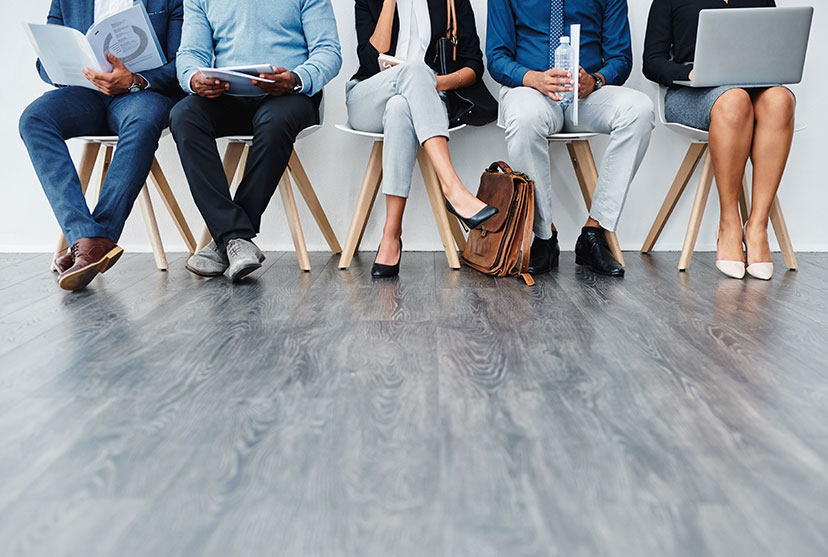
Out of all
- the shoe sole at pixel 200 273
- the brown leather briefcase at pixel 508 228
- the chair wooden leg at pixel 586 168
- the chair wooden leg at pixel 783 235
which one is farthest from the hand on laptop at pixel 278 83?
the chair wooden leg at pixel 783 235

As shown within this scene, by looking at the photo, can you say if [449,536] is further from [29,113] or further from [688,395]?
[29,113]

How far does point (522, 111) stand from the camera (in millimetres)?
2041

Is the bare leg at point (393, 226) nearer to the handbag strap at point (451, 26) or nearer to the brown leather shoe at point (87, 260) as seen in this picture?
the handbag strap at point (451, 26)

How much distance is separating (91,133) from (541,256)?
52.5 inches

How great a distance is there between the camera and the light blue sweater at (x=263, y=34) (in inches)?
83.3

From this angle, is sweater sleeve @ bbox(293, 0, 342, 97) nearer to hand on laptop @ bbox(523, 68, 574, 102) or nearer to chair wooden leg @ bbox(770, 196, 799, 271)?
hand on laptop @ bbox(523, 68, 574, 102)

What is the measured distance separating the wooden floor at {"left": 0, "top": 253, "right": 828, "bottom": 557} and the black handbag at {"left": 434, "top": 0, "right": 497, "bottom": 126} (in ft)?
2.63

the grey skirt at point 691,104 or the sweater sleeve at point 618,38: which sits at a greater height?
the sweater sleeve at point 618,38

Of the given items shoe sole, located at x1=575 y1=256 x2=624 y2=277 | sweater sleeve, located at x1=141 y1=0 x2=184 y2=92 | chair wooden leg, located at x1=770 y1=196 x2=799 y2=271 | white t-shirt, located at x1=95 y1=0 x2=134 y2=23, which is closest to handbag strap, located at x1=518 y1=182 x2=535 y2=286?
shoe sole, located at x1=575 y1=256 x2=624 y2=277

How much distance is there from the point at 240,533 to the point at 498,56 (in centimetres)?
188

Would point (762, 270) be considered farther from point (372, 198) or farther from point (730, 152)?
point (372, 198)

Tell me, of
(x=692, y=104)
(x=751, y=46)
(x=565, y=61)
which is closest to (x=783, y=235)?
(x=692, y=104)

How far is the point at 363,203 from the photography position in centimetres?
220

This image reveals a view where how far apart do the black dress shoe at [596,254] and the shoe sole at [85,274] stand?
50.9 inches
